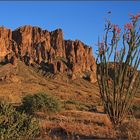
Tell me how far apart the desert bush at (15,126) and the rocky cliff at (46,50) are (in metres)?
110

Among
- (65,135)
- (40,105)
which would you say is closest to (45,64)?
(40,105)

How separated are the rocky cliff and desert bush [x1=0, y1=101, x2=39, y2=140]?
10990 centimetres

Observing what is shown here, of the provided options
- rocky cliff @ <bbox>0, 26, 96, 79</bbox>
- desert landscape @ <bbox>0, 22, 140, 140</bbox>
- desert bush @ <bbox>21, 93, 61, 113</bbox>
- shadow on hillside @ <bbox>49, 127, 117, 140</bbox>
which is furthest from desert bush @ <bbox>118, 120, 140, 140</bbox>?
rocky cliff @ <bbox>0, 26, 96, 79</bbox>

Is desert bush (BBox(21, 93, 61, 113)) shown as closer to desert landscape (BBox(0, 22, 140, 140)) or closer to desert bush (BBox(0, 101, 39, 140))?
desert bush (BBox(0, 101, 39, 140))

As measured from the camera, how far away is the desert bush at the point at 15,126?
1066 cm

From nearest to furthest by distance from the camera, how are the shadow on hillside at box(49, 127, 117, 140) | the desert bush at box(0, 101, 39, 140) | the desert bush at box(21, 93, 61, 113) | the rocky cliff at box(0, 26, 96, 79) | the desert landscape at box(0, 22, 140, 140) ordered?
the desert bush at box(0, 101, 39, 140) < the shadow on hillside at box(49, 127, 117, 140) < the desert bush at box(21, 93, 61, 113) < the desert landscape at box(0, 22, 140, 140) < the rocky cliff at box(0, 26, 96, 79)

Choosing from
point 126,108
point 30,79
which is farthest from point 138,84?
point 30,79

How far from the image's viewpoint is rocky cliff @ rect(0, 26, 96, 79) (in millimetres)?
130000

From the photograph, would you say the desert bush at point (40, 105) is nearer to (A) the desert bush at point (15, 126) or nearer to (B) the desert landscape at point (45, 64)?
(A) the desert bush at point (15, 126)

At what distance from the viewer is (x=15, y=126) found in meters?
11.1

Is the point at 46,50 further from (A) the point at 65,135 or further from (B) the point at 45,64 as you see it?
(A) the point at 65,135

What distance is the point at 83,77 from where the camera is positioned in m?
136

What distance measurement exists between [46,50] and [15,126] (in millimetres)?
133983

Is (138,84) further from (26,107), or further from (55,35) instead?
(55,35)
